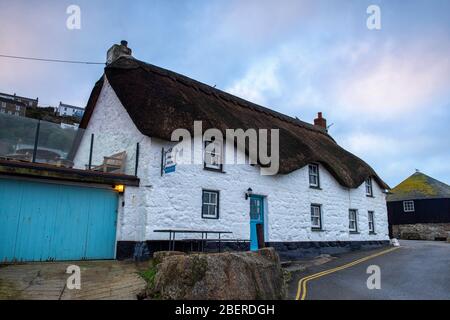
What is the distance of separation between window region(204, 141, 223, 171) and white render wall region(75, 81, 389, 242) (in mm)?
326

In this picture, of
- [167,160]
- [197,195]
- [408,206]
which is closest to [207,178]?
[197,195]

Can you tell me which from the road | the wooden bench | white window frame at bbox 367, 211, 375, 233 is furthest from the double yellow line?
the wooden bench

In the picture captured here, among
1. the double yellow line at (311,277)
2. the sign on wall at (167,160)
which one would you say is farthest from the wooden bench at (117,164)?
the double yellow line at (311,277)

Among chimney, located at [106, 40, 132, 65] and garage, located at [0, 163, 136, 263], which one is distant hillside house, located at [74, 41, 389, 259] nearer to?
chimney, located at [106, 40, 132, 65]

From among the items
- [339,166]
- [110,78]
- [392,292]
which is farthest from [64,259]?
[339,166]

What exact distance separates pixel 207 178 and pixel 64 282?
20.9 feet

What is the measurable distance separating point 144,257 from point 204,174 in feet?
12.0

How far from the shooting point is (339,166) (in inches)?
746

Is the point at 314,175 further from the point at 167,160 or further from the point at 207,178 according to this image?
the point at 167,160

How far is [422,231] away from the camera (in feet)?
111

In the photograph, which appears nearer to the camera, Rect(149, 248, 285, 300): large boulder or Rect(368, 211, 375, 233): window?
Rect(149, 248, 285, 300): large boulder

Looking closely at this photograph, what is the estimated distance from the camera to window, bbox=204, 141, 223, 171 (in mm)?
13220

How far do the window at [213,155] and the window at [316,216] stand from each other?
606 cm

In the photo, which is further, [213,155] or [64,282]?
[213,155]
